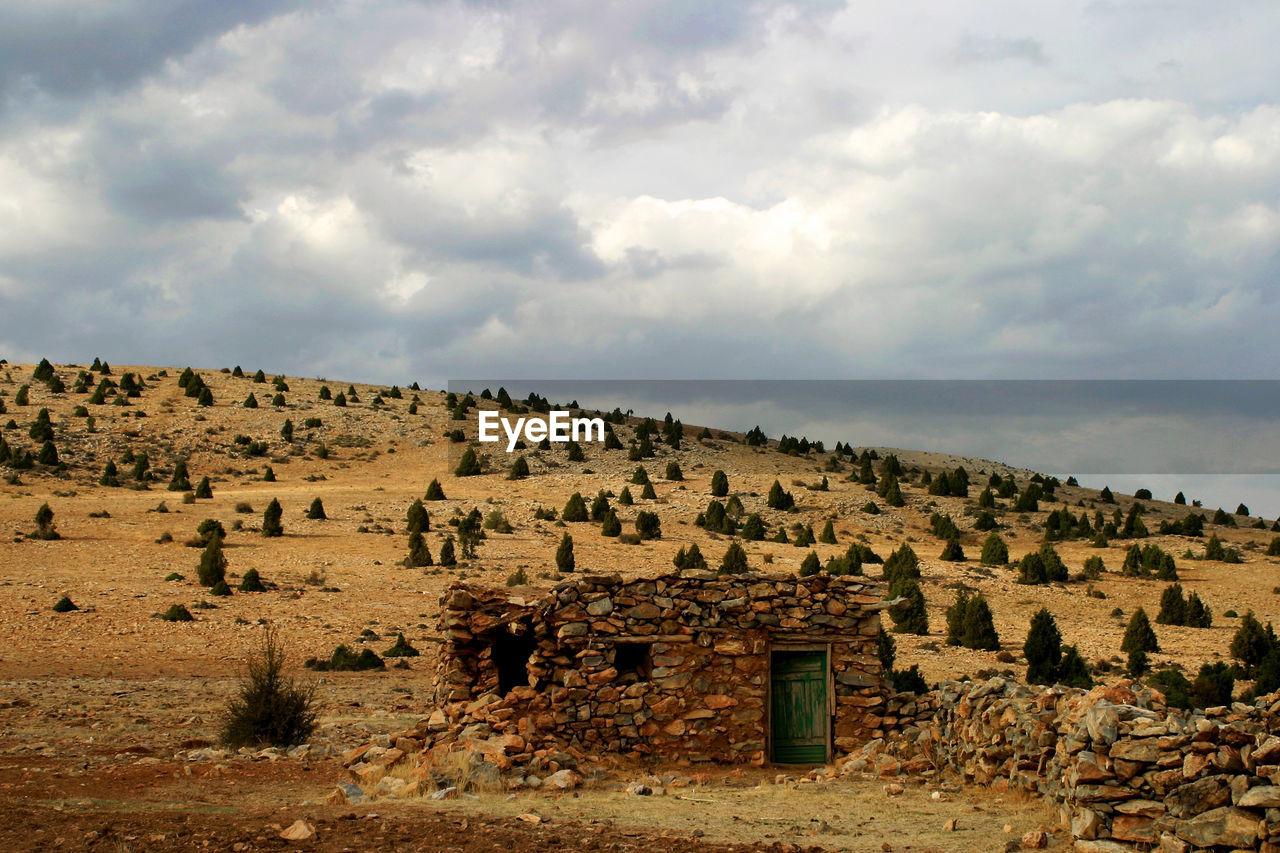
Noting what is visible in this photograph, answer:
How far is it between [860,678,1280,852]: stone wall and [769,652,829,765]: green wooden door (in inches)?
96.5

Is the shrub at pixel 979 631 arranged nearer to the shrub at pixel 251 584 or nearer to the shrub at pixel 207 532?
the shrub at pixel 251 584

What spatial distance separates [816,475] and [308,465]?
30.2 meters

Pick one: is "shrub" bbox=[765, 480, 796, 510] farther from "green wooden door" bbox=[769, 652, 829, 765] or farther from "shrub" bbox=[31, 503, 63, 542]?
"green wooden door" bbox=[769, 652, 829, 765]

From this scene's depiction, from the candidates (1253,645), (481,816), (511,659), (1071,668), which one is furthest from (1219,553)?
(481,816)

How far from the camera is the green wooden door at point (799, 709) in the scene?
13328 mm

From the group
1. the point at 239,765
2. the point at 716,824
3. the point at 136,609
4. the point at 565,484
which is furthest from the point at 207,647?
the point at 565,484

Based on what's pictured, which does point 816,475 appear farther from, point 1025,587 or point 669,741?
point 669,741

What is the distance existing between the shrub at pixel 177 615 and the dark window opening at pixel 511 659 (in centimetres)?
1533

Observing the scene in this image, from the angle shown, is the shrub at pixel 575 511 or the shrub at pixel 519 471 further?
the shrub at pixel 519 471

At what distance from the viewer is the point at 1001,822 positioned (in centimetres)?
916

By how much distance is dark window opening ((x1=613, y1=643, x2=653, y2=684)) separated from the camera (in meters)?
12.9

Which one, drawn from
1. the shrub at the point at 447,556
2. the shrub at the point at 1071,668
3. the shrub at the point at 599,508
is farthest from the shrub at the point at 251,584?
the shrub at the point at 1071,668

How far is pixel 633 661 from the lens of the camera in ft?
43.5

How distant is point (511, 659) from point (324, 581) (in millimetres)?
19306
